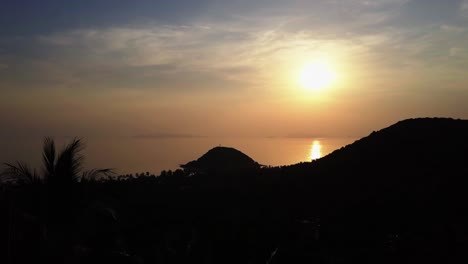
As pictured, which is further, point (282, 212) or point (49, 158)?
point (282, 212)

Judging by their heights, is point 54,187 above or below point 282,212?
above

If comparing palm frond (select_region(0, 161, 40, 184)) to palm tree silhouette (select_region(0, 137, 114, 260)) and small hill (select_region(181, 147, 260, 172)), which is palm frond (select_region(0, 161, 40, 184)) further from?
small hill (select_region(181, 147, 260, 172))

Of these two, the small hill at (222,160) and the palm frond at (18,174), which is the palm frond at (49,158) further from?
the small hill at (222,160)

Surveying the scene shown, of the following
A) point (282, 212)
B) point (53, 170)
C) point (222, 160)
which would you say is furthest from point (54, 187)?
point (222, 160)

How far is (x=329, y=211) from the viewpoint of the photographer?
103ft

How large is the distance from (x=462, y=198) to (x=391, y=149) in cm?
1111

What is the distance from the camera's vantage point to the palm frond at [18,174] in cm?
A: 909

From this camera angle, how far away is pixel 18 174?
929cm

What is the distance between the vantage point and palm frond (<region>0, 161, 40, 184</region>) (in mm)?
9094

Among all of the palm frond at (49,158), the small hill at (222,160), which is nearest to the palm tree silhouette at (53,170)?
the palm frond at (49,158)

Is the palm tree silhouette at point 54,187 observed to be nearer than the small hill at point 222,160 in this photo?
Yes

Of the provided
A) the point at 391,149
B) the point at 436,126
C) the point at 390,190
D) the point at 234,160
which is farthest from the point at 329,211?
the point at 234,160

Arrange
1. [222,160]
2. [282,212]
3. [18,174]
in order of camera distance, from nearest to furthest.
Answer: [18,174] < [282,212] < [222,160]

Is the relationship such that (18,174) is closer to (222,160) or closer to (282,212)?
(282,212)
